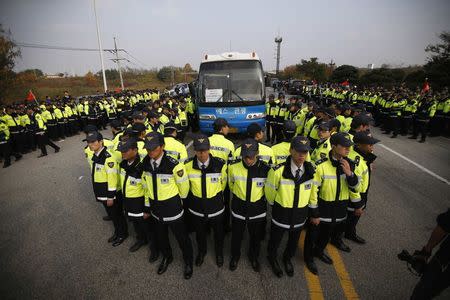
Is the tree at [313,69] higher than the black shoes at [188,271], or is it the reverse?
the tree at [313,69]

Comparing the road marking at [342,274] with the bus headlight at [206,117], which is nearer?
the road marking at [342,274]

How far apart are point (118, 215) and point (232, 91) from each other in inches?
226

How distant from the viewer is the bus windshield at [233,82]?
8.29 meters

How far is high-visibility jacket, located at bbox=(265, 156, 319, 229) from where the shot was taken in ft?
9.13

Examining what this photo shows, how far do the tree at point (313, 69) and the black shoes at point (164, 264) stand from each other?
4462cm

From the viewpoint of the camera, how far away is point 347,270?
3.29m

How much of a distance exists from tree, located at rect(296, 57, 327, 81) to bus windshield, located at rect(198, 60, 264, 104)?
3834 centimetres

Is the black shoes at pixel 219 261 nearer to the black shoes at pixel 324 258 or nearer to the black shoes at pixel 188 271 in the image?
the black shoes at pixel 188 271

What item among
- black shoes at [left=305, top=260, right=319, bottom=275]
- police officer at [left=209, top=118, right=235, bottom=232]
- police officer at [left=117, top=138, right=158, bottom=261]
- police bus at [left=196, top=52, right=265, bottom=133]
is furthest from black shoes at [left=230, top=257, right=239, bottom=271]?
police bus at [left=196, top=52, right=265, bottom=133]

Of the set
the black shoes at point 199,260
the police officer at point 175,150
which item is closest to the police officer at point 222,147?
the police officer at point 175,150

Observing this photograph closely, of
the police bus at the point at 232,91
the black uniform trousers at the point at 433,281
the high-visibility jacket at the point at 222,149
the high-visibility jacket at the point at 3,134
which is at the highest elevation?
the police bus at the point at 232,91

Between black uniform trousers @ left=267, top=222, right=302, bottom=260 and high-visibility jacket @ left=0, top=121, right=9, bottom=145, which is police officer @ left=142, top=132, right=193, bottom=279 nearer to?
black uniform trousers @ left=267, top=222, right=302, bottom=260

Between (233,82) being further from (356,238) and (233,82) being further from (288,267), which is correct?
(288,267)

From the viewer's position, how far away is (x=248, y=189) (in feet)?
9.71
